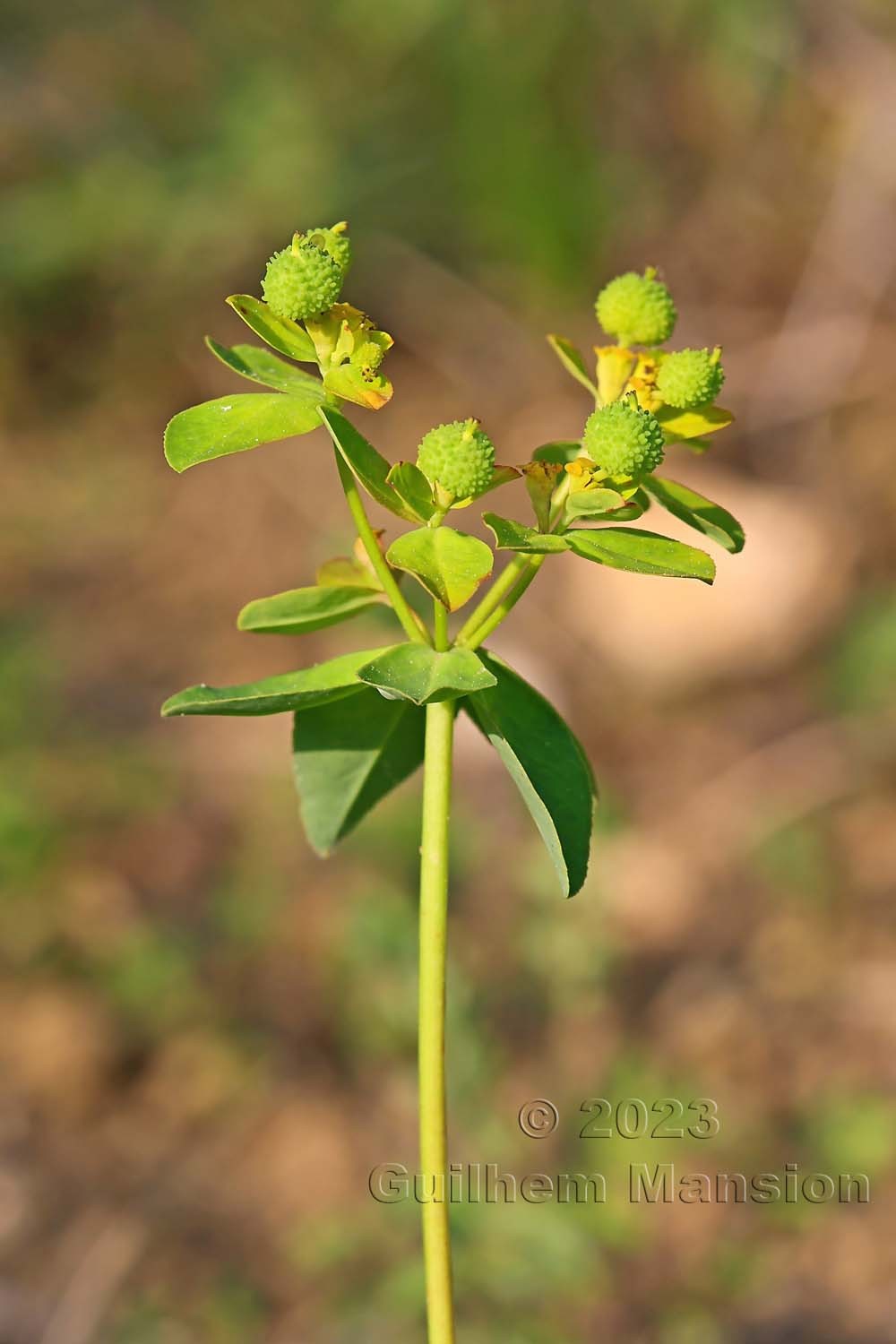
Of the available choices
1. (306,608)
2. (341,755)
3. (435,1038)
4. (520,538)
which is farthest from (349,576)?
(435,1038)

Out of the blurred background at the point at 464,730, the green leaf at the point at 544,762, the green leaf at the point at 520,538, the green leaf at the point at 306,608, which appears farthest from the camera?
the blurred background at the point at 464,730

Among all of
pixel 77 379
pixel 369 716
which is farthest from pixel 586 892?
pixel 77 379

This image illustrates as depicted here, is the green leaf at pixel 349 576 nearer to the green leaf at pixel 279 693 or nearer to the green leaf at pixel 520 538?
the green leaf at pixel 279 693

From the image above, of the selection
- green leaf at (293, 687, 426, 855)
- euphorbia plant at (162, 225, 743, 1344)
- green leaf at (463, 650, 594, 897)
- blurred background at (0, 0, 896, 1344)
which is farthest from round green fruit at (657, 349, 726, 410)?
blurred background at (0, 0, 896, 1344)

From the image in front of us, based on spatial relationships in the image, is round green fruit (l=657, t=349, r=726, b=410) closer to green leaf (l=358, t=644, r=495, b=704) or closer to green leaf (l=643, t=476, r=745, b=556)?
green leaf (l=643, t=476, r=745, b=556)

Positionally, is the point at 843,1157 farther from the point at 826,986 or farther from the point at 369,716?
the point at 369,716

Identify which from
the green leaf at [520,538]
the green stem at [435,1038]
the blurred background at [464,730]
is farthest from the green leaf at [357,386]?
the blurred background at [464,730]

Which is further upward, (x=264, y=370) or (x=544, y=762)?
(x=264, y=370)

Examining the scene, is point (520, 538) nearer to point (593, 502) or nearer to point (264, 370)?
point (593, 502)
